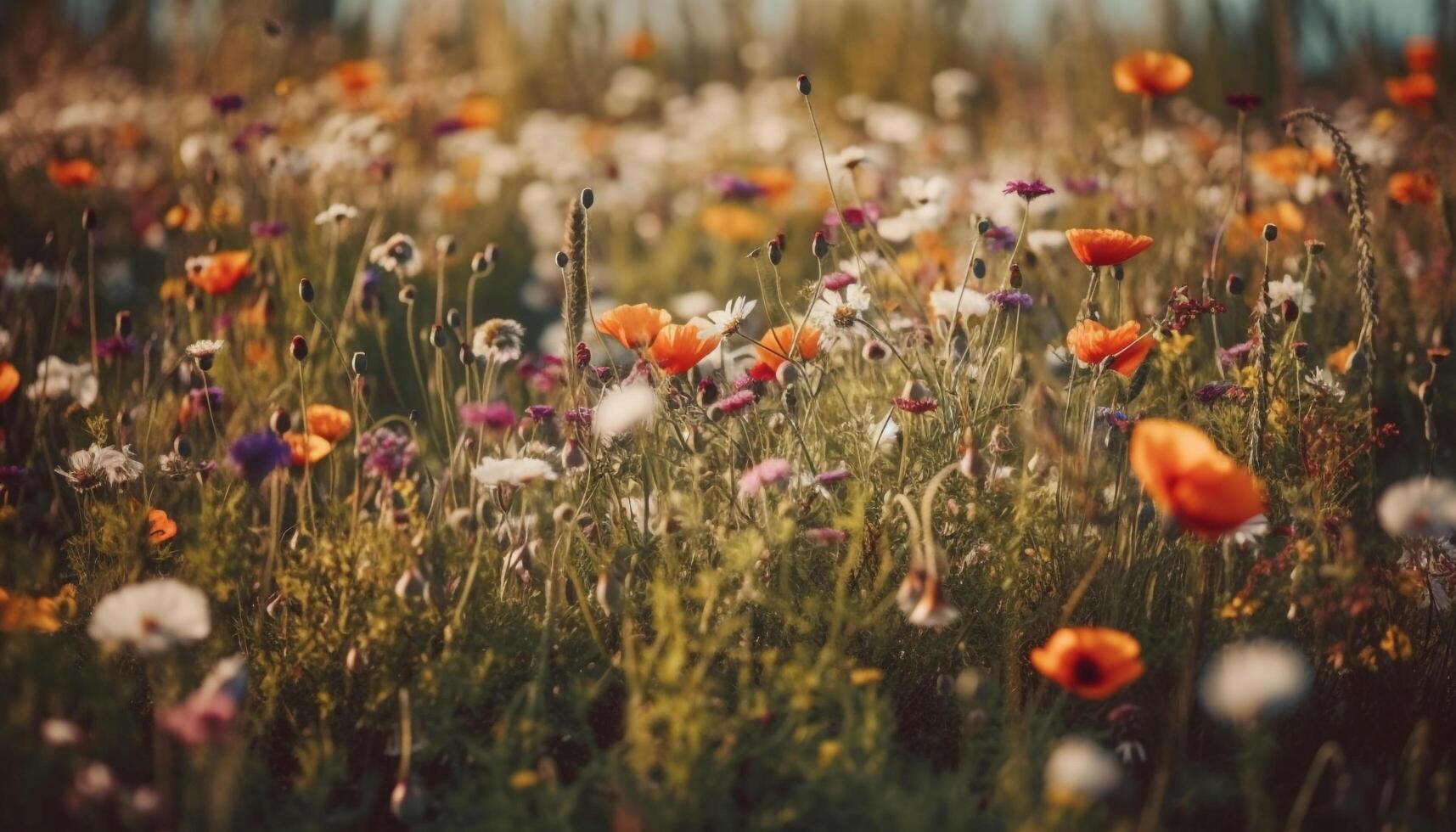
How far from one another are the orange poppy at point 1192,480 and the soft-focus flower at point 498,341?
3.58 ft

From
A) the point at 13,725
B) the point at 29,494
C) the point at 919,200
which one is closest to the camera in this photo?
the point at 13,725

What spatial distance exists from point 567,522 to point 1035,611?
0.72 m

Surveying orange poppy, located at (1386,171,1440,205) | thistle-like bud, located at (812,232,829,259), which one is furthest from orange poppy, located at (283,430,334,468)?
orange poppy, located at (1386,171,1440,205)

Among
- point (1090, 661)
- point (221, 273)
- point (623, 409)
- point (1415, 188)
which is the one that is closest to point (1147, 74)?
point (1415, 188)

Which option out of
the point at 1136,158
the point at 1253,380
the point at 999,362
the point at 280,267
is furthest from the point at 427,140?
the point at 1253,380

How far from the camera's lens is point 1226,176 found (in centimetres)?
365

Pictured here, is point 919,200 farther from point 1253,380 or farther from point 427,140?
point 427,140

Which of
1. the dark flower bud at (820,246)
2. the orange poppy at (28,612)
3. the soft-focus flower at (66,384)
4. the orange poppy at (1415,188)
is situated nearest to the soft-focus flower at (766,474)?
the dark flower bud at (820,246)

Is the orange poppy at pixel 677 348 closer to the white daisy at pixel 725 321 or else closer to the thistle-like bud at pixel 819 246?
the white daisy at pixel 725 321

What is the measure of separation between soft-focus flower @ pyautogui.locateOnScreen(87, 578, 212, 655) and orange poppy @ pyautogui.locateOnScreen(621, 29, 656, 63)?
604cm

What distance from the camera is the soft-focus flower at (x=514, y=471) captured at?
1629 millimetres

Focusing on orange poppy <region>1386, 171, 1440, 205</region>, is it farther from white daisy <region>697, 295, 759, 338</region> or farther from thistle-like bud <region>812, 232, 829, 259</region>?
white daisy <region>697, 295, 759, 338</region>

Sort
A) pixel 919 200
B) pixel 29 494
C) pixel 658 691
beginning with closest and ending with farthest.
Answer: pixel 658 691 < pixel 29 494 < pixel 919 200

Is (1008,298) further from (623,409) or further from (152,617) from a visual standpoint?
(152,617)
